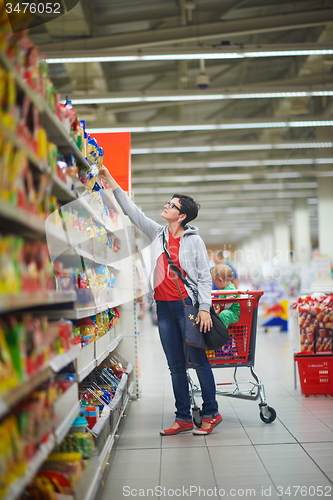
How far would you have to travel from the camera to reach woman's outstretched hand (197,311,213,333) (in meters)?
3.74

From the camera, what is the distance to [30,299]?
1669mm

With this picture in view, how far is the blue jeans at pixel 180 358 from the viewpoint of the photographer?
393 centimetres

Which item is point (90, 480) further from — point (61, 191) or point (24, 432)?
point (61, 191)

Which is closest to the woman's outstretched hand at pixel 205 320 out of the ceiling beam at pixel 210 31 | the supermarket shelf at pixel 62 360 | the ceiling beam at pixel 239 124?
the supermarket shelf at pixel 62 360

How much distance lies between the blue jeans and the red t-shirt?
0.05m

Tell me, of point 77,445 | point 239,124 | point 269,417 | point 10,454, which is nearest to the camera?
point 10,454

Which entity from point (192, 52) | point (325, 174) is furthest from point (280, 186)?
point (192, 52)

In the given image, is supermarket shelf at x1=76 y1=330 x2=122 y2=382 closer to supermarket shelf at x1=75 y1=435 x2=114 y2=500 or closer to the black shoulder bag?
supermarket shelf at x1=75 y1=435 x2=114 y2=500

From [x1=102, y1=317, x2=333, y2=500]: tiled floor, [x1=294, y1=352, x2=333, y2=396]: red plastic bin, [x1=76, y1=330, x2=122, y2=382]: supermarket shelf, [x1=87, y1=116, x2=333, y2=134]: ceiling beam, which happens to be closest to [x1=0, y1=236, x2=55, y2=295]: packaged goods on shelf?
[x1=76, y1=330, x2=122, y2=382]: supermarket shelf

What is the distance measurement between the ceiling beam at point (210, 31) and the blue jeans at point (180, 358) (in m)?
5.36

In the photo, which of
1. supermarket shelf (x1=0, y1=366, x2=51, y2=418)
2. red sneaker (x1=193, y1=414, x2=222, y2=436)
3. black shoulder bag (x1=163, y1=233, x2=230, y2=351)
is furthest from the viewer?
red sneaker (x1=193, y1=414, x2=222, y2=436)

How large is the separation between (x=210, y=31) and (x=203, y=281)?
18.2 feet

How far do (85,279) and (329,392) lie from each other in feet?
10.4

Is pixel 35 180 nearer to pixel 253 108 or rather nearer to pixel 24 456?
pixel 24 456
